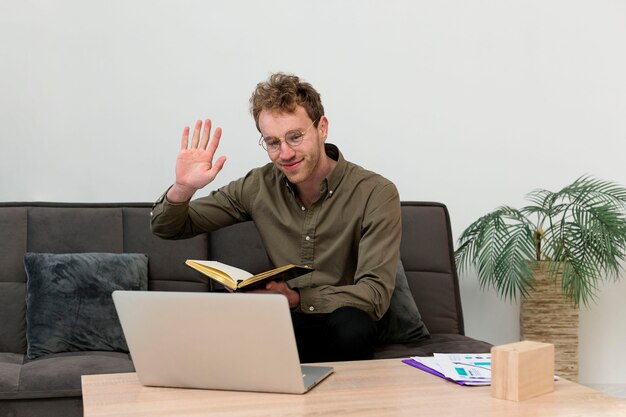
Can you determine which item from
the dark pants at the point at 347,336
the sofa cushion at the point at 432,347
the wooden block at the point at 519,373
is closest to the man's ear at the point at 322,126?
the dark pants at the point at 347,336

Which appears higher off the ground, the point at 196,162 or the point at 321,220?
the point at 196,162

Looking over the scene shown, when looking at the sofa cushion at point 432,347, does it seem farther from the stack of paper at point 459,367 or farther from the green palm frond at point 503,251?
the stack of paper at point 459,367

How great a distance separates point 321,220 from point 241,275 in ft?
2.33

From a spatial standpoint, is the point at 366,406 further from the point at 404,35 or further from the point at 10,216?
the point at 404,35

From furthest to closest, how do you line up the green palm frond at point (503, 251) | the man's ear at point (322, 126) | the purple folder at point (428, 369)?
the green palm frond at point (503, 251) → the man's ear at point (322, 126) → the purple folder at point (428, 369)

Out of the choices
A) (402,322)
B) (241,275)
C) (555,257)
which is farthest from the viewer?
(555,257)

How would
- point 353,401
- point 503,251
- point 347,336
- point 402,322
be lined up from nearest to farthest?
point 353,401, point 347,336, point 402,322, point 503,251

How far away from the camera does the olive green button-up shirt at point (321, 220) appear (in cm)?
257

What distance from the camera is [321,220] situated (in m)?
2.72

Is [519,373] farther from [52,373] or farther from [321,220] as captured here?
[52,373]

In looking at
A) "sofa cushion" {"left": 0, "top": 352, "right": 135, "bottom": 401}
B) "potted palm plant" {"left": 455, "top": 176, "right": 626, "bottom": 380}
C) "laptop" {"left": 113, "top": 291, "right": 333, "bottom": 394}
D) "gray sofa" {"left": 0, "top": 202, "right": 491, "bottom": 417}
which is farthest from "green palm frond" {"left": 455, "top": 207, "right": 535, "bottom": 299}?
"laptop" {"left": 113, "top": 291, "right": 333, "bottom": 394}

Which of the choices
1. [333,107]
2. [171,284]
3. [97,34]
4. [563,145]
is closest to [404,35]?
[333,107]

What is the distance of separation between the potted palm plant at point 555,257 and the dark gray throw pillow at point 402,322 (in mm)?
612

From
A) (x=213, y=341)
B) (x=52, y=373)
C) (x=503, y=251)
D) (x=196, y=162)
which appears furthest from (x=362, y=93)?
(x=213, y=341)
